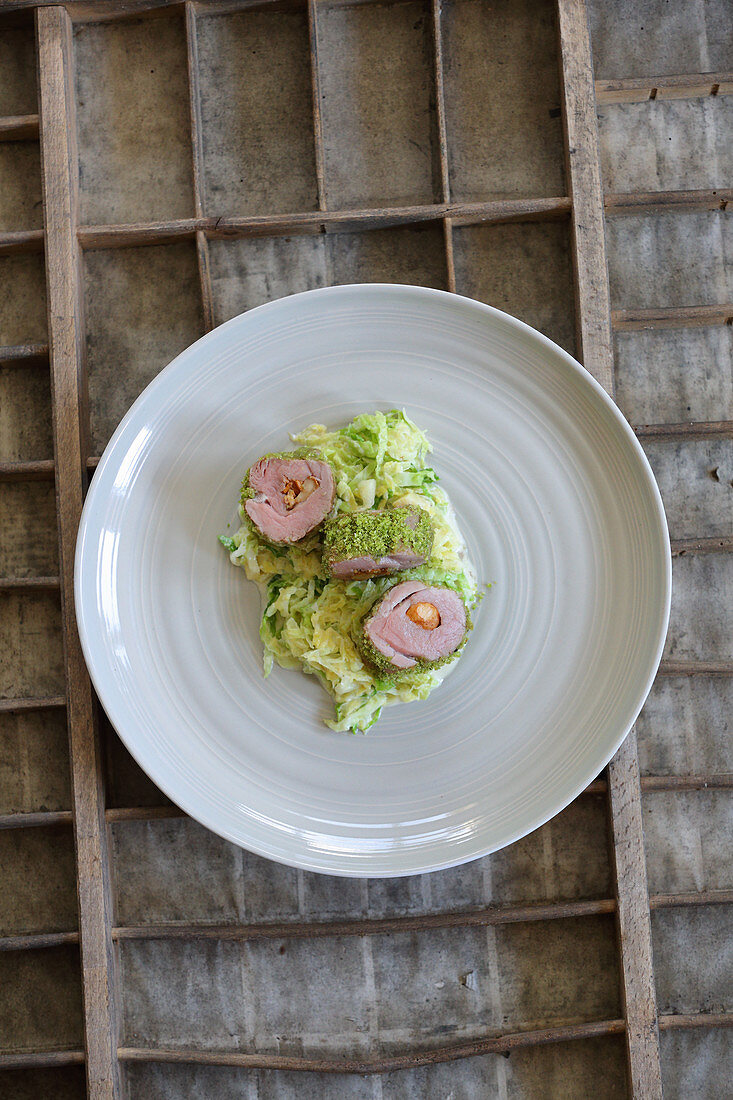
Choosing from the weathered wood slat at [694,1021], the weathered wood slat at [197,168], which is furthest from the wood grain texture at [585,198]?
the weathered wood slat at [694,1021]

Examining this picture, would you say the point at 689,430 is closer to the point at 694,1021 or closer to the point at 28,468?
the point at 694,1021

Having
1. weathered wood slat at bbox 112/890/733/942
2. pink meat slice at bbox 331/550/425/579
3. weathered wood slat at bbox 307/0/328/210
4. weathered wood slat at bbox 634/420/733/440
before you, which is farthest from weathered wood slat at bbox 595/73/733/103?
weathered wood slat at bbox 112/890/733/942

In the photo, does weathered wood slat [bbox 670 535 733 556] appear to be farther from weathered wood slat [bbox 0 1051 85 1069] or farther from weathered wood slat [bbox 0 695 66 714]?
weathered wood slat [bbox 0 1051 85 1069]

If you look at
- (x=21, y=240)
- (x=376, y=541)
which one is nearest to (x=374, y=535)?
(x=376, y=541)

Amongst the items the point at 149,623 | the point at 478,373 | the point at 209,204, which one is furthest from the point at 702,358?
the point at 149,623

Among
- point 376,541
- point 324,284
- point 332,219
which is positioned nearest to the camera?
point 376,541

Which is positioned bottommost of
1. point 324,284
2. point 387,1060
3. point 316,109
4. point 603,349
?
point 387,1060
